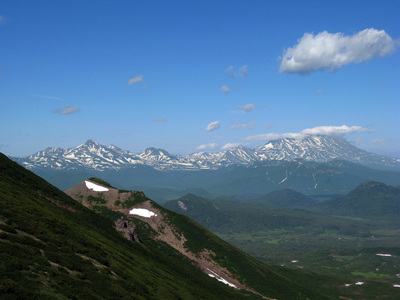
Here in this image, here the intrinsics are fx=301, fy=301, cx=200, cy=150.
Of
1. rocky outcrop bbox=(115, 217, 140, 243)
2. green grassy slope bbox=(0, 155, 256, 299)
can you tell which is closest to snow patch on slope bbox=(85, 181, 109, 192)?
rocky outcrop bbox=(115, 217, 140, 243)

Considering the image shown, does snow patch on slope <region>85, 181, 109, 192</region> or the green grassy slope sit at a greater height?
snow patch on slope <region>85, 181, 109, 192</region>

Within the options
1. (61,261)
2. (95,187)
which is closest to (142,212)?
(95,187)

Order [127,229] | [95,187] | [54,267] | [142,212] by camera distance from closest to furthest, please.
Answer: [54,267], [127,229], [142,212], [95,187]

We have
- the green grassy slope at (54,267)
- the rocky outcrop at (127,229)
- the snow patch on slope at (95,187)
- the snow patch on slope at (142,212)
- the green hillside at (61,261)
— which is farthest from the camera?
the snow patch on slope at (95,187)

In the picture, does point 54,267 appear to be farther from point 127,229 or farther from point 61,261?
point 127,229

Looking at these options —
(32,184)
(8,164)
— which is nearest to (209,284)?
(32,184)

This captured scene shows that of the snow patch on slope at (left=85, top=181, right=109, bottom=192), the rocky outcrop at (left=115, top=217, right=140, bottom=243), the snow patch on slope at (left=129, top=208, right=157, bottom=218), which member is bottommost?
the rocky outcrop at (left=115, top=217, right=140, bottom=243)

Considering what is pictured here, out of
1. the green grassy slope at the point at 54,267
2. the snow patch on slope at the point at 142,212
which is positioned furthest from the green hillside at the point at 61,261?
the snow patch on slope at the point at 142,212

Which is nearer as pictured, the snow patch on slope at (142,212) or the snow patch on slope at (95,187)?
the snow patch on slope at (142,212)

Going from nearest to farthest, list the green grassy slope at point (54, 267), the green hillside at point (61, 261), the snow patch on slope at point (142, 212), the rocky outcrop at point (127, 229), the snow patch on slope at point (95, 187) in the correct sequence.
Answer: the green grassy slope at point (54, 267) < the green hillside at point (61, 261) < the rocky outcrop at point (127, 229) < the snow patch on slope at point (142, 212) < the snow patch on slope at point (95, 187)

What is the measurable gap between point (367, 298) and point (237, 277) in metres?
107

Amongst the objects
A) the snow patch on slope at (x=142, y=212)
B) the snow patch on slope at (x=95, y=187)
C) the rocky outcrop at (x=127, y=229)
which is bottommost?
the rocky outcrop at (x=127, y=229)

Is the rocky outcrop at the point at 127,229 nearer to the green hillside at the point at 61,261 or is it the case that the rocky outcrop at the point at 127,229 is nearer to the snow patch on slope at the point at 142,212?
the green hillside at the point at 61,261

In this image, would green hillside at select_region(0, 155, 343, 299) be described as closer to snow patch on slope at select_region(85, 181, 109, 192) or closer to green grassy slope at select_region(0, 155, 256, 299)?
green grassy slope at select_region(0, 155, 256, 299)
